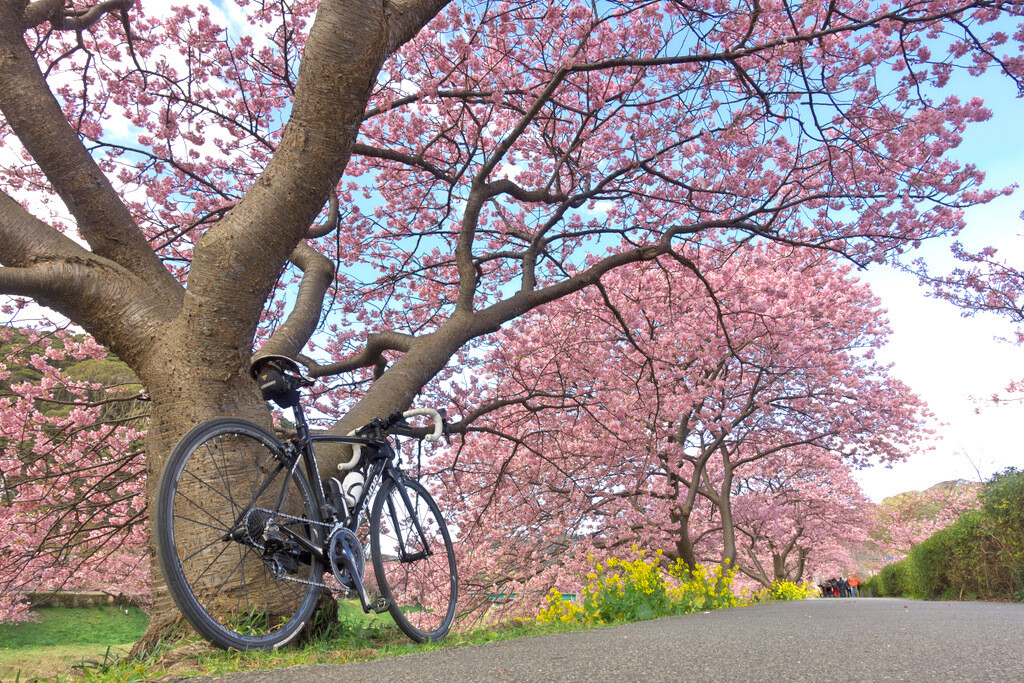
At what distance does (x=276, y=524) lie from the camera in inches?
96.0

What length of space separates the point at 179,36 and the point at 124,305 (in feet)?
17.4

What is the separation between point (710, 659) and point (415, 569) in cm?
175

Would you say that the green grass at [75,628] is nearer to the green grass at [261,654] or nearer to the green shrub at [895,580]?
the green grass at [261,654]

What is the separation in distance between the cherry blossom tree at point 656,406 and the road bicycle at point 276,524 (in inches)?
144

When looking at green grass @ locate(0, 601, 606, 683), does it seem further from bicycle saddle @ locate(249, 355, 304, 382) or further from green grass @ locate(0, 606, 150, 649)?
green grass @ locate(0, 606, 150, 649)

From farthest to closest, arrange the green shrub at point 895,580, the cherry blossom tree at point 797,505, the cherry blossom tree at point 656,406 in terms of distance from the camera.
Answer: the green shrub at point 895,580 < the cherry blossom tree at point 797,505 < the cherry blossom tree at point 656,406

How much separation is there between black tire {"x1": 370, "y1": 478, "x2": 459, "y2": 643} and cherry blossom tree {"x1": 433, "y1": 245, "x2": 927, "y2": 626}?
3.13 meters

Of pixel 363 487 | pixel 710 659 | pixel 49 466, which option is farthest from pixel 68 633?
pixel 710 659

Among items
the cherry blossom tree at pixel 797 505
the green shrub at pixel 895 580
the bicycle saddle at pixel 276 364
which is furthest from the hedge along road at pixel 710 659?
the green shrub at pixel 895 580

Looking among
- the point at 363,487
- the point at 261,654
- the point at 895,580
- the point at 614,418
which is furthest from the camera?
the point at 895,580

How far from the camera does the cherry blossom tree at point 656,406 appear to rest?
9.34 metres

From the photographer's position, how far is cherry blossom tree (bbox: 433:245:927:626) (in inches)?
368

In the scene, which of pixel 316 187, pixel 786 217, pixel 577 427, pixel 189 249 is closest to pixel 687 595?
pixel 577 427

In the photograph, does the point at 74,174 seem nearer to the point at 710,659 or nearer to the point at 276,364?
the point at 276,364
